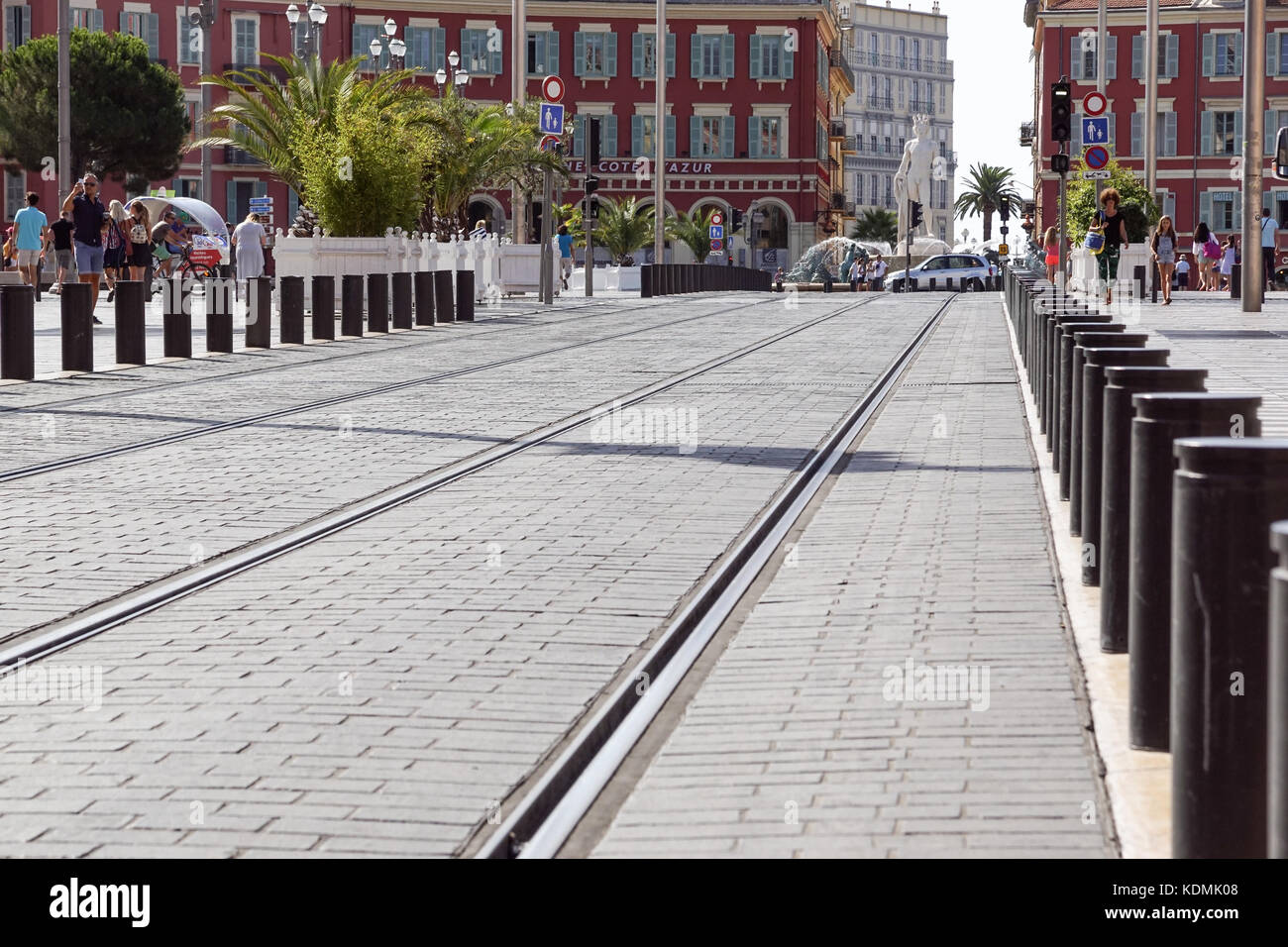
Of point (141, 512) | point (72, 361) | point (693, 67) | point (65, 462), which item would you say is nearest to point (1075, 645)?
point (141, 512)

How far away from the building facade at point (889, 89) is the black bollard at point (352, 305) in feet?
435

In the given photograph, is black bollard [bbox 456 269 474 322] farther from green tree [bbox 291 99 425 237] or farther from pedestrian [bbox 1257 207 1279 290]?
pedestrian [bbox 1257 207 1279 290]

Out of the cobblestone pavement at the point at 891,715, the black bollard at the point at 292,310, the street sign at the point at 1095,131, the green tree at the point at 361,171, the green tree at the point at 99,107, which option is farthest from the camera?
the green tree at the point at 99,107

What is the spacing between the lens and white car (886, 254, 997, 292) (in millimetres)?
70812

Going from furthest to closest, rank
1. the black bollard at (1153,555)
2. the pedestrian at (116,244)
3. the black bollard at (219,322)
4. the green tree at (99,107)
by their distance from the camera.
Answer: the green tree at (99,107), the pedestrian at (116,244), the black bollard at (219,322), the black bollard at (1153,555)

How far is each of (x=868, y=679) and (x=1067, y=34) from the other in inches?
3870

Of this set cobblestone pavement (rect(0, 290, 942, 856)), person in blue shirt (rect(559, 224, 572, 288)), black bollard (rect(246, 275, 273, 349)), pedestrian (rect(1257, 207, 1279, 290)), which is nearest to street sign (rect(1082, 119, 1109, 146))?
pedestrian (rect(1257, 207, 1279, 290))

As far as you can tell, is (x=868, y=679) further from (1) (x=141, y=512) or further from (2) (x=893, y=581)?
(1) (x=141, y=512)

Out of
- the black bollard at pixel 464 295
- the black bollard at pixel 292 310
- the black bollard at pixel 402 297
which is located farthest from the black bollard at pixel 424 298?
the black bollard at pixel 292 310

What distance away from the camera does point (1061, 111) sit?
3459cm

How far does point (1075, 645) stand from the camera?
693 centimetres

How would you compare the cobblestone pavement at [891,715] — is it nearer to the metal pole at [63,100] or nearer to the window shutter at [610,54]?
the metal pole at [63,100]

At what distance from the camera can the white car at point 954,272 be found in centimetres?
7081

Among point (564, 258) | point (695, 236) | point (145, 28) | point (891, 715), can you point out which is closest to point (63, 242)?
point (564, 258)
